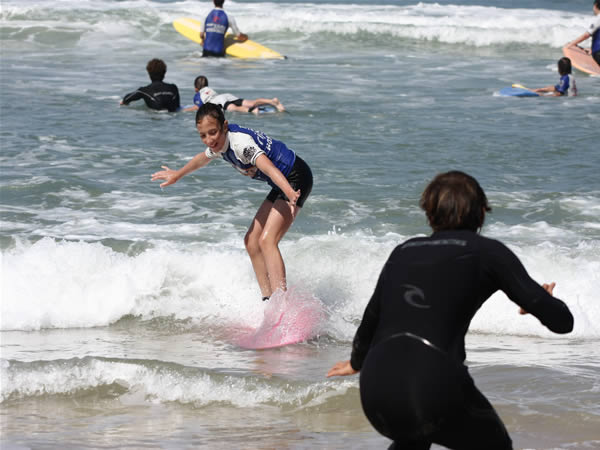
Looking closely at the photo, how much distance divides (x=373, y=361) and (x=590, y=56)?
56.2 ft

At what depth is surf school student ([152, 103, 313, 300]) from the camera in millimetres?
5727

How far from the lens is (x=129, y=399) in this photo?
5207mm

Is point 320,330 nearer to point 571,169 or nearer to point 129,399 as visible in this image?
point 129,399

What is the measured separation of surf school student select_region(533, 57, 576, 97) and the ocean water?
27 cm

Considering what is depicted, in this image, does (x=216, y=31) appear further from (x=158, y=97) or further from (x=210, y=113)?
(x=210, y=113)

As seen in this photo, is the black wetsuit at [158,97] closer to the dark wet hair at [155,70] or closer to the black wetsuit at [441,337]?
the dark wet hair at [155,70]

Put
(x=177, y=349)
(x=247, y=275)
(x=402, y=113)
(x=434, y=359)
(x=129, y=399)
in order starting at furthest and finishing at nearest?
(x=402, y=113), (x=247, y=275), (x=177, y=349), (x=129, y=399), (x=434, y=359)


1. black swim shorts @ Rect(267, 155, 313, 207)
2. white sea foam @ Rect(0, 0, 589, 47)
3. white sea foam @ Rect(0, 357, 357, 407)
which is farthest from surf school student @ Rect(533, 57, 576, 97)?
white sea foam @ Rect(0, 357, 357, 407)

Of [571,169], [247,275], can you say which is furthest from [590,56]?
[247,275]

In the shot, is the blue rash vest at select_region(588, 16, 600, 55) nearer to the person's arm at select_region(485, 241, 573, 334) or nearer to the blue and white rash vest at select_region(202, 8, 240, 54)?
the blue and white rash vest at select_region(202, 8, 240, 54)

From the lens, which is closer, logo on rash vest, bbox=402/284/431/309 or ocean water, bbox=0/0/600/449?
logo on rash vest, bbox=402/284/431/309

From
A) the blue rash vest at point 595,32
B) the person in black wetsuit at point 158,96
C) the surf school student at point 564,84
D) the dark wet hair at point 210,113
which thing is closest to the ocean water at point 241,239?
the person in black wetsuit at point 158,96

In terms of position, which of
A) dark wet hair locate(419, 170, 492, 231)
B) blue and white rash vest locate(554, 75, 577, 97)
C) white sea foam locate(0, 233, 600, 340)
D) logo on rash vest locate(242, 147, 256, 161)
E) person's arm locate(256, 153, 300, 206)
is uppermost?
dark wet hair locate(419, 170, 492, 231)

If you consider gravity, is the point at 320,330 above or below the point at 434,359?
below
